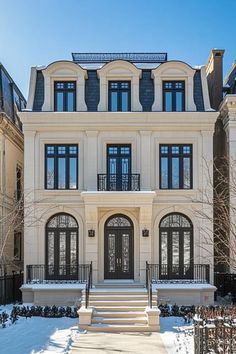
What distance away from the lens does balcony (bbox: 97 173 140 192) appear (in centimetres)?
2078

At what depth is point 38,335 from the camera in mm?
14688

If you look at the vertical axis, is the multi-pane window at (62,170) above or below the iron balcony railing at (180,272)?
above

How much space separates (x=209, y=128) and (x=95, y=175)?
5.10m

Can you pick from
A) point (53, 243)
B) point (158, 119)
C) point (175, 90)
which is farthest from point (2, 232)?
point (175, 90)

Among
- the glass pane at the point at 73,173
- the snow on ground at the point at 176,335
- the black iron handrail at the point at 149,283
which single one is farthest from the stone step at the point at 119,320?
the glass pane at the point at 73,173

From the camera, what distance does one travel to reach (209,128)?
69.1 ft

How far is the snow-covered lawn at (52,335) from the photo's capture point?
1300cm

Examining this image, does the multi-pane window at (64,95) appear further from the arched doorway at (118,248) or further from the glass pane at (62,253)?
the glass pane at (62,253)

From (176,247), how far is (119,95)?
6813mm

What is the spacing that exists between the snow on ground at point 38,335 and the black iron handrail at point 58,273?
3218 millimetres

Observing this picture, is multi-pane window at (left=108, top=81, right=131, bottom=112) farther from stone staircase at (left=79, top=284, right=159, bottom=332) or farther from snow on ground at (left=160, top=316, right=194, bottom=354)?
snow on ground at (left=160, top=316, right=194, bottom=354)

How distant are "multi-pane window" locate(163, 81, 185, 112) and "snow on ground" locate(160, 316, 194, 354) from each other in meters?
8.67

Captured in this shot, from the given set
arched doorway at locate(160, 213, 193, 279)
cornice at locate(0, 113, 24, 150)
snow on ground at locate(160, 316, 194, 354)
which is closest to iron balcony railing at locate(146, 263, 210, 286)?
arched doorway at locate(160, 213, 193, 279)

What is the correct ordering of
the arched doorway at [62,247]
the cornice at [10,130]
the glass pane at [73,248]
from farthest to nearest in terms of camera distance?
1. the cornice at [10,130]
2. the glass pane at [73,248]
3. the arched doorway at [62,247]
